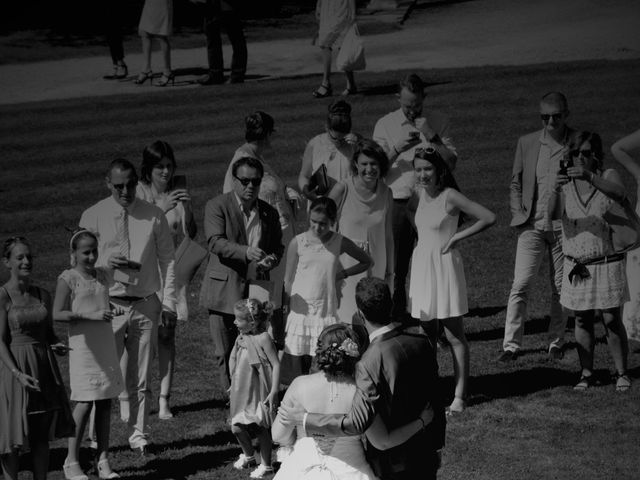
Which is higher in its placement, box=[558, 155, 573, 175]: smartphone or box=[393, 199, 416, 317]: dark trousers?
box=[558, 155, 573, 175]: smartphone

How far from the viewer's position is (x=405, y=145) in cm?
1066

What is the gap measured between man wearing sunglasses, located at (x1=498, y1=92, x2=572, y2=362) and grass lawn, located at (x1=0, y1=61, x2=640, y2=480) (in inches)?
10.9

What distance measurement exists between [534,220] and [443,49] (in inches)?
543

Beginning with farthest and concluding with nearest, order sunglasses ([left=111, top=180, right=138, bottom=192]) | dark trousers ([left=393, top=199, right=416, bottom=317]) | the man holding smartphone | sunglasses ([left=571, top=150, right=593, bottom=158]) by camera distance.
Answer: dark trousers ([left=393, top=199, right=416, bottom=317])
the man holding smartphone
sunglasses ([left=571, top=150, right=593, bottom=158])
sunglasses ([left=111, top=180, right=138, bottom=192])

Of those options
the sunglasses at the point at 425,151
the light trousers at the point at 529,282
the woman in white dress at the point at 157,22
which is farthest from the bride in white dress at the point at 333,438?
the woman in white dress at the point at 157,22

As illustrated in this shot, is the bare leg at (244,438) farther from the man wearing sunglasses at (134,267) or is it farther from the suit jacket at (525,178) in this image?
the suit jacket at (525,178)

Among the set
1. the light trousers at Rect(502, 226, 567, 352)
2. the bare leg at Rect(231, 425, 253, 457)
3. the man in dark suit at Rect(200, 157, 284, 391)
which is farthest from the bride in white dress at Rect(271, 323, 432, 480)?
the light trousers at Rect(502, 226, 567, 352)

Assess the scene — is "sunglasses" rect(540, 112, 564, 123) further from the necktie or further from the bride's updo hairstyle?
the bride's updo hairstyle

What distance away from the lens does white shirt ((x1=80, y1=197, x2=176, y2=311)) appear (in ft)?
29.8

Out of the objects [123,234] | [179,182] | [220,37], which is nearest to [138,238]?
[123,234]

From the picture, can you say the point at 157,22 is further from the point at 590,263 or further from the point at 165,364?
the point at 590,263

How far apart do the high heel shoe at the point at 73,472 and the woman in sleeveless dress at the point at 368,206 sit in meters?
2.80

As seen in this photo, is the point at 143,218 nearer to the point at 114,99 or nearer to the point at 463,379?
the point at 463,379

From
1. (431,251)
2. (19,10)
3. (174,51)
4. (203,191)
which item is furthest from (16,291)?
(19,10)
